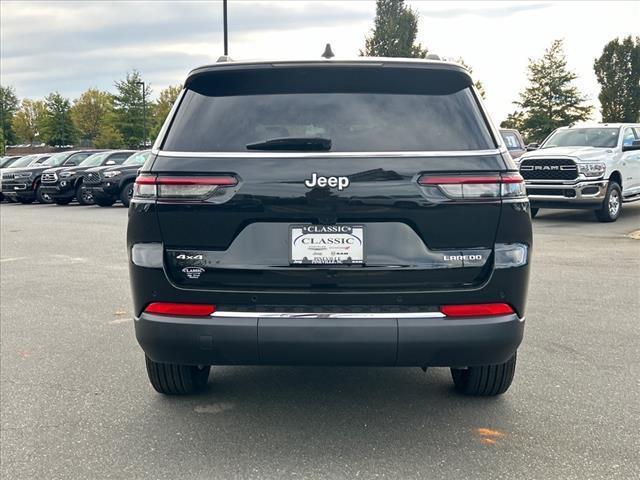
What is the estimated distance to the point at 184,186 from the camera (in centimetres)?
316

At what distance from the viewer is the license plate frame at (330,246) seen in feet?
10.2

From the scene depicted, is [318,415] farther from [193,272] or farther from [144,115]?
[144,115]

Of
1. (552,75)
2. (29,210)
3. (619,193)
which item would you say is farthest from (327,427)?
(552,75)

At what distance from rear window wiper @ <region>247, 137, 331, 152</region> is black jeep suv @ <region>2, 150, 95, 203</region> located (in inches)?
910

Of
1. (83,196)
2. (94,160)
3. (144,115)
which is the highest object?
(144,115)

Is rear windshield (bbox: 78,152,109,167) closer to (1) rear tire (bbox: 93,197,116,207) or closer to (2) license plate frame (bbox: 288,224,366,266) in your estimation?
(1) rear tire (bbox: 93,197,116,207)

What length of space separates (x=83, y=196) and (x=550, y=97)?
38185 millimetres

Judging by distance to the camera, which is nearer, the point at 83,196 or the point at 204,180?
the point at 204,180

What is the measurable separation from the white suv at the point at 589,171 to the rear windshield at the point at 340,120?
1111 cm

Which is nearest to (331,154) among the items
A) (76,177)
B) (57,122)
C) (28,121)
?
(76,177)

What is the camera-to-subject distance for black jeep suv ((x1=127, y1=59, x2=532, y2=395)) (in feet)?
10.2

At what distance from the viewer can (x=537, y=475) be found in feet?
10.1

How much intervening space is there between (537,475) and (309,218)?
1.57 meters

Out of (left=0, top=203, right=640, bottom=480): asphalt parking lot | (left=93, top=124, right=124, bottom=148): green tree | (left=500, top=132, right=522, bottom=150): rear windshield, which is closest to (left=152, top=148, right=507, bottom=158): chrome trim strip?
(left=0, top=203, right=640, bottom=480): asphalt parking lot
